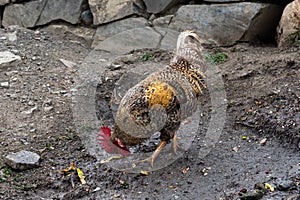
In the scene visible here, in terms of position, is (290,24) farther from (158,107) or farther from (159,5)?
(158,107)

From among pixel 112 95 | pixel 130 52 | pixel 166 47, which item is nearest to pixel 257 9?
pixel 166 47

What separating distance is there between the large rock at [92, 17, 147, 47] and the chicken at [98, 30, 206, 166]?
2520 mm

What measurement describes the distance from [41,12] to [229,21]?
9.13 feet

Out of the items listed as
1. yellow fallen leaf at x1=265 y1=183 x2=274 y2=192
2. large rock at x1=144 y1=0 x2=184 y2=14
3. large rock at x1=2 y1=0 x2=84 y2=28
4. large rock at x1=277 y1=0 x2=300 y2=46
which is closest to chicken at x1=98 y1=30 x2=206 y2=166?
yellow fallen leaf at x1=265 y1=183 x2=274 y2=192

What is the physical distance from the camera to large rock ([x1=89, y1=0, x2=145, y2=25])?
733 cm

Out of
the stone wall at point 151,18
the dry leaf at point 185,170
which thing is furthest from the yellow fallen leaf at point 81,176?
the stone wall at point 151,18

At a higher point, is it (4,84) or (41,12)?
(41,12)

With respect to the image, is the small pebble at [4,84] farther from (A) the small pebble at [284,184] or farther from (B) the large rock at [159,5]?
(A) the small pebble at [284,184]

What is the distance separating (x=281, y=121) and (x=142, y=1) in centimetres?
319

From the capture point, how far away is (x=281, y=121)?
4.88 m

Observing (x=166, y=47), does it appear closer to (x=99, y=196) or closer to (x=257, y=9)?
(x=257, y=9)

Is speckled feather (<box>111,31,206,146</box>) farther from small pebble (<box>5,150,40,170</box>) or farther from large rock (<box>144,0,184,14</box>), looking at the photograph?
large rock (<box>144,0,184,14</box>)

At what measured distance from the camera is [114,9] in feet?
24.2

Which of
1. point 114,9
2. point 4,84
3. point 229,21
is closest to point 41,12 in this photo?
point 114,9
